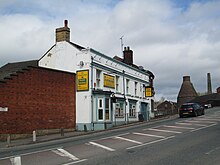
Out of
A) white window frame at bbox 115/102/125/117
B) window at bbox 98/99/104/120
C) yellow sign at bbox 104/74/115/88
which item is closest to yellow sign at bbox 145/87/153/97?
white window frame at bbox 115/102/125/117

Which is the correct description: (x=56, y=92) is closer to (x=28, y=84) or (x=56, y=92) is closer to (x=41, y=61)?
(x=28, y=84)

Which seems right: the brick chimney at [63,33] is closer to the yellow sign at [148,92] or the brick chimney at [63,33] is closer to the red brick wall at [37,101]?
the red brick wall at [37,101]

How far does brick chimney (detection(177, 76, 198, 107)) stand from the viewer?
301 ft

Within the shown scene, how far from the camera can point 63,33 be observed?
31.1 meters

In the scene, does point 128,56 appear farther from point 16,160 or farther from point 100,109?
point 16,160

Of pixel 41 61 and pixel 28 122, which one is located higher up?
pixel 41 61

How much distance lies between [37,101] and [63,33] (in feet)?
31.4

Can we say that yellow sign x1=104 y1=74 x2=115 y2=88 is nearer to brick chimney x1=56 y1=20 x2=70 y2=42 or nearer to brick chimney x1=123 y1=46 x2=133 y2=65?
brick chimney x1=56 y1=20 x2=70 y2=42

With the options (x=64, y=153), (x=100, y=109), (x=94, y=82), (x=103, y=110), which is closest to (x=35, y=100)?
(x=94, y=82)

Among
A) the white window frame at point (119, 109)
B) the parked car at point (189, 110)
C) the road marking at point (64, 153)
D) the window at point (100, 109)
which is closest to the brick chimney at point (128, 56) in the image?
the parked car at point (189, 110)

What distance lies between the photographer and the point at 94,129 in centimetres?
2814

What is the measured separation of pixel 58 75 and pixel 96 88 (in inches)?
167

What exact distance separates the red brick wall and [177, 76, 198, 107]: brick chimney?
68454 millimetres

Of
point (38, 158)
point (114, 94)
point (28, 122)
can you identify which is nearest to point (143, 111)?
point (114, 94)
